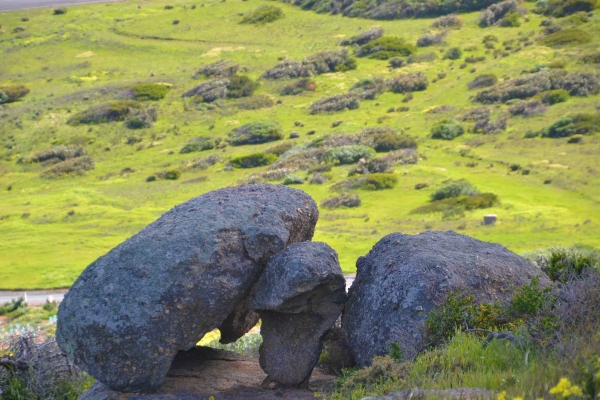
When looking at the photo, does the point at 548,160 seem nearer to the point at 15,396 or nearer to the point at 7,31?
the point at 15,396

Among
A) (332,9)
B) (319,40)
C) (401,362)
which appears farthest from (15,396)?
(332,9)

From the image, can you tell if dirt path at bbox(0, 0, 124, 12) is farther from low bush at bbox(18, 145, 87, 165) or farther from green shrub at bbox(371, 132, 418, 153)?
green shrub at bbox(371, 132, 418, 153)

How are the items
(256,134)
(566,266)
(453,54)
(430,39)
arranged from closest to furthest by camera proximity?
1. (566,266)
2. (256,134)
3. (453,54)
4. (430,39)

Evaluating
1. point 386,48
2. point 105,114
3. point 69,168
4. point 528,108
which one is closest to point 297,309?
point 528,108

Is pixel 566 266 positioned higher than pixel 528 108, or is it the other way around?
pixel 566 266

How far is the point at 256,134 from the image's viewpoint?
64750 mm

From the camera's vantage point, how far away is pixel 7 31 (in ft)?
344

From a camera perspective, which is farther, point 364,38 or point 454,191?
point 364,38

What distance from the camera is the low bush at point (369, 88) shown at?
7169cm

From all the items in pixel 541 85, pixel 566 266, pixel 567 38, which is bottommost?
pixel 541 85

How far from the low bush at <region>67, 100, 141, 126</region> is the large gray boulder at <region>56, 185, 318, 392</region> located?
65.8 metres

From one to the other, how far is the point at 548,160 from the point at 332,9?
206 ft

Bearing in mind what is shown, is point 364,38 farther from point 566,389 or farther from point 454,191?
point 566,389

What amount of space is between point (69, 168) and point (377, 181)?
94.4ft
